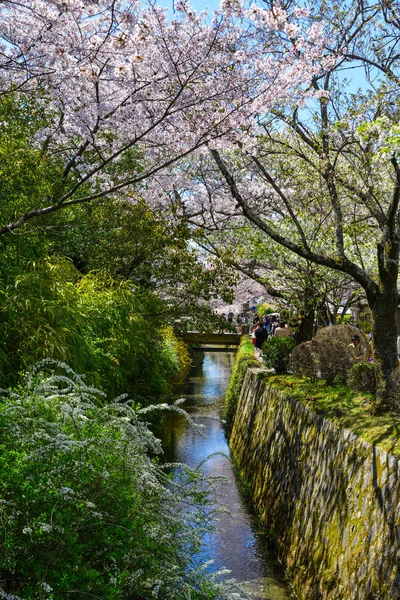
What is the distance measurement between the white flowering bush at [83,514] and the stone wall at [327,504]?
76.6 inches

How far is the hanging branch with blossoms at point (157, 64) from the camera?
28.0 feet

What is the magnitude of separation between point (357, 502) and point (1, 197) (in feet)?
20.6

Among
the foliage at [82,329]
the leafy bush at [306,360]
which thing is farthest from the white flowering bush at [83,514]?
the leafy bush at [306,360]

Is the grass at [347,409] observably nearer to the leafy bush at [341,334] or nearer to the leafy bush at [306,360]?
the leafy bush at [306,360]

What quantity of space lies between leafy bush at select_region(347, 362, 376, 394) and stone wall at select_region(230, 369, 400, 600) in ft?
3.37

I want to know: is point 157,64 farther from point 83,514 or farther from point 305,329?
point 305,329

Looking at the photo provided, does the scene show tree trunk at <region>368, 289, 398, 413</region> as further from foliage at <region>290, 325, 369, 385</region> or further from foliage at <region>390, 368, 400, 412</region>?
foliage at <region>290, 325, 369, 385</region>

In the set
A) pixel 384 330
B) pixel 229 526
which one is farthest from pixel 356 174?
pixel 229 526

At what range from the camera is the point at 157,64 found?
8984 millimetres

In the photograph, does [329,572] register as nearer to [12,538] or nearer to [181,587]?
[181,587]

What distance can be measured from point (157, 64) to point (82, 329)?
3832 mm

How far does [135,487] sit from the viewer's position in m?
4.95

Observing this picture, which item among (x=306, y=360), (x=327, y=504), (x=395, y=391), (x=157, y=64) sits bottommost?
(x=327, y=504)

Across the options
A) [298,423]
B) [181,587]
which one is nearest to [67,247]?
[298,423]
